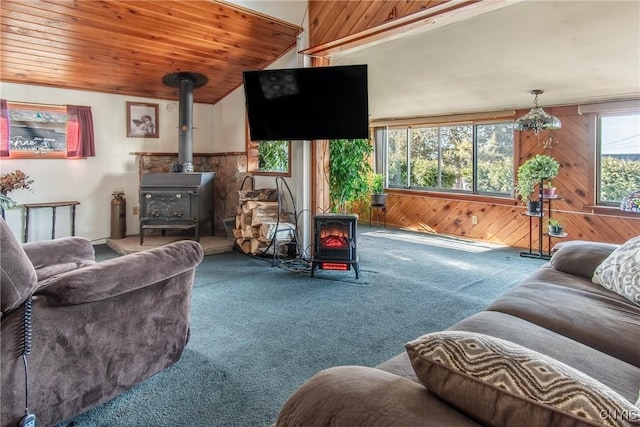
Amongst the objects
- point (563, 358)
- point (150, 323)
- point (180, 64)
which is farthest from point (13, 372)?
point (180, 64)

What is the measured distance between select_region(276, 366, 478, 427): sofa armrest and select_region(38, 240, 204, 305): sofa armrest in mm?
1132

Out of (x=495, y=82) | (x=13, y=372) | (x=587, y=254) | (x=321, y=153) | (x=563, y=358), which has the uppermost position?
(x=495, y=82)

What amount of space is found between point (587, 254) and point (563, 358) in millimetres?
1261

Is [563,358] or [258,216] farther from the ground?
[258,216]

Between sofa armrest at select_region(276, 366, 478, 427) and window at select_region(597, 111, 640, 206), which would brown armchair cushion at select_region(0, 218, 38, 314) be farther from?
window at select_region(597, 111, 640, 206)

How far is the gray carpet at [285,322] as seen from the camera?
1.82m

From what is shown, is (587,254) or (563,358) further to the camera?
(587,254)

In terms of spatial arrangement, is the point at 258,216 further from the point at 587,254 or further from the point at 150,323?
the point at 587,254

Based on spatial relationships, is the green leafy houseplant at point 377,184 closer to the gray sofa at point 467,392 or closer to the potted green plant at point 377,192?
the potted green plant at point 377,192

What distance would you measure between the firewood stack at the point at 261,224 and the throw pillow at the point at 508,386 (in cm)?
373

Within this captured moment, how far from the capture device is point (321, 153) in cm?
Result: 445

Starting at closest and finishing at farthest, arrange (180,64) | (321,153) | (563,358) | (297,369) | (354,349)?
(563,358), (297,369), (354,349), (321,153), (180,64)

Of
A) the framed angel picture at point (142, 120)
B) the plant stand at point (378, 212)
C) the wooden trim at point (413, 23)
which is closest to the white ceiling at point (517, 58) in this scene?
the wooden trim at point (413, 23)

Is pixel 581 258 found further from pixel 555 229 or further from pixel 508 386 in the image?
pixel 555 229
